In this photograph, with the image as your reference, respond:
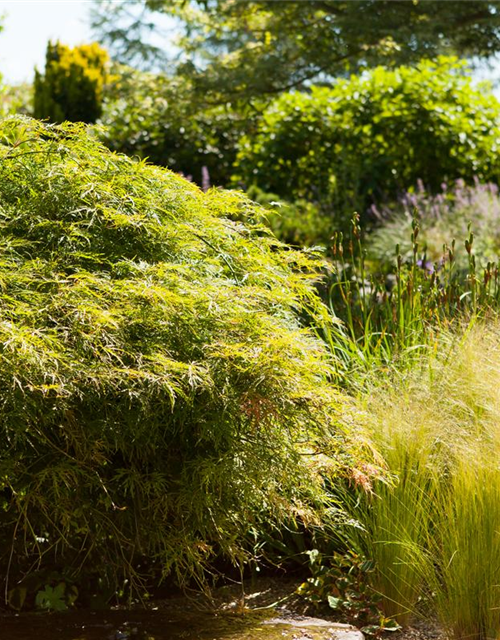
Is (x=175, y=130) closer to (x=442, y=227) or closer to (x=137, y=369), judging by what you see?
(x=442, y=227)

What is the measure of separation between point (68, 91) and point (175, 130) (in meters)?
2.86

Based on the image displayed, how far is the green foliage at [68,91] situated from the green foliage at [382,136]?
12.4 feet

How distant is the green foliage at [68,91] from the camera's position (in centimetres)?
1382

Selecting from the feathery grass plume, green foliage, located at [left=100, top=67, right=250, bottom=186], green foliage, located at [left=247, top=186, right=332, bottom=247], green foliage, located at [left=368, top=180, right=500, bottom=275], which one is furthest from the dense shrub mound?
green foliage, located at [left=100, top=67, right=250, bottom=186]

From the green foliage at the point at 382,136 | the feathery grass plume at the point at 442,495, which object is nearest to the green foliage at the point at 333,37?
the green foliage at the point at 382,136

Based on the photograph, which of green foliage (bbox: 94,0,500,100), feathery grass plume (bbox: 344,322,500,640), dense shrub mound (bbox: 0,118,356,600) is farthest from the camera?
green foliage (bbox: 94,0,500,100)

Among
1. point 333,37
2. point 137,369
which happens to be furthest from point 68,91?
point 137,369

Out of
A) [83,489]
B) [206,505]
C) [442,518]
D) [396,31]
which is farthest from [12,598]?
[396,31]

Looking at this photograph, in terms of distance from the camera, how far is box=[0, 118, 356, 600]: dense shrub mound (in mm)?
2498

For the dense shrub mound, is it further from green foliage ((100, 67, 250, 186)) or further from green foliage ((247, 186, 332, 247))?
green foliage ((100, 67, 250, 186))

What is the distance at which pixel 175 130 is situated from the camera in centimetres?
1198

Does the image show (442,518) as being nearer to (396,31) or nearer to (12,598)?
(12,598)

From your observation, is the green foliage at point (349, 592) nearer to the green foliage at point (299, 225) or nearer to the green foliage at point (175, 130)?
the green foliage at point (299, 225)

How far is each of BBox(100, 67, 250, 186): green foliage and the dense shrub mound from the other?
8.70 meters
